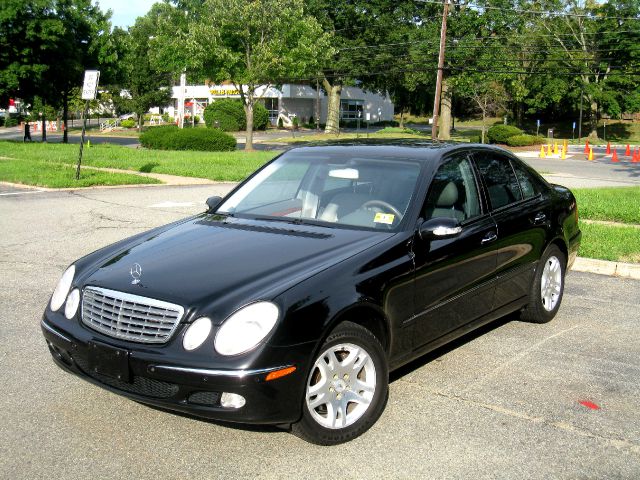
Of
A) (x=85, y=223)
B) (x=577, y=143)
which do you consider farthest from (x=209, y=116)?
(x=85, y=223)

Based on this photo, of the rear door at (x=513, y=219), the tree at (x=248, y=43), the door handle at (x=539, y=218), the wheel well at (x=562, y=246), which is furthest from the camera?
the tree at (x=248, y=43)

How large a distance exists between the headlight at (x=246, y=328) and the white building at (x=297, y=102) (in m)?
71.6

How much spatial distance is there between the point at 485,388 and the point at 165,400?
2228mm

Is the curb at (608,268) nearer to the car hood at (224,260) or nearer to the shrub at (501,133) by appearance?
the car hood at (224,260)

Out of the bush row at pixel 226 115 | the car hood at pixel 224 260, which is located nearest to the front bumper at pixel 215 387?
the car hood at pixel 224 260

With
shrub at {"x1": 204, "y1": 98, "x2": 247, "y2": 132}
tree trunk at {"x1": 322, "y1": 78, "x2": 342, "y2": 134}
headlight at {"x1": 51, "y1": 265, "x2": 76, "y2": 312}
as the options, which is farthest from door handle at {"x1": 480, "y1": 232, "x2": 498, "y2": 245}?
shrub at {"x1": 204, "y1": 98, "x2": 247, "y2": 132}

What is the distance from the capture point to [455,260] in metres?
4.80

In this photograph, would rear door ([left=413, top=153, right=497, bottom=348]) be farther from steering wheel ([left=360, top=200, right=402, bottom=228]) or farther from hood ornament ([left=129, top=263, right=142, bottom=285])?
hood ornament ([left=129, top=263, right=142, bottom=285])

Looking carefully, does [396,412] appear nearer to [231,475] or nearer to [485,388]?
[485,388]

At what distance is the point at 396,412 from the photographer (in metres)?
4.34

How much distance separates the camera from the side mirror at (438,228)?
444 centimetres

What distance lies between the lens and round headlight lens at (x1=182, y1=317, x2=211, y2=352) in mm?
3555

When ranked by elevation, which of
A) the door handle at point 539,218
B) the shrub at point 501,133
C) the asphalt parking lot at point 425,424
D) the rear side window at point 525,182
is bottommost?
the asphalt parking lot at point 425,424

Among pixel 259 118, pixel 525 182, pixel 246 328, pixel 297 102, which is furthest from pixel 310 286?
pixel 297 102
